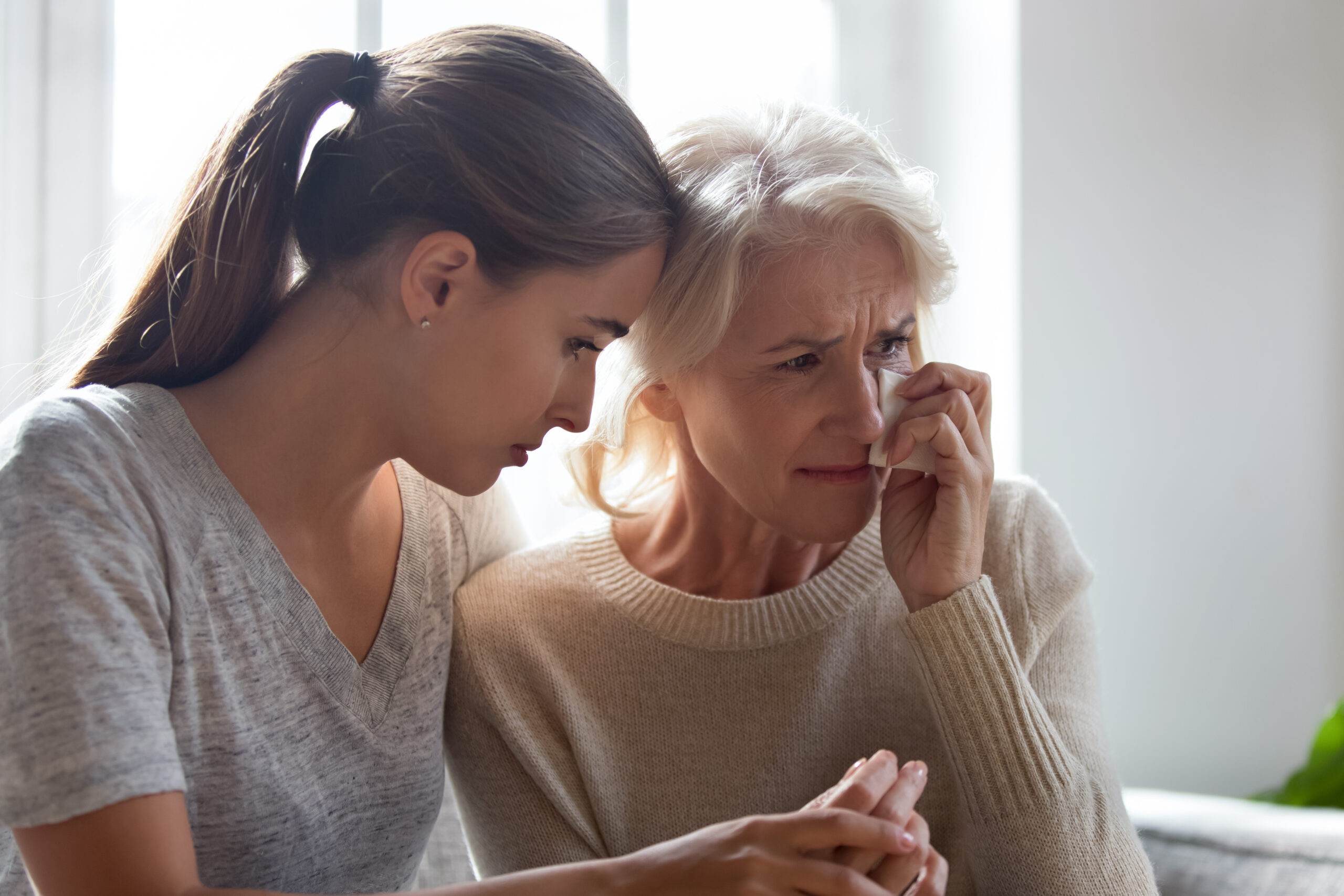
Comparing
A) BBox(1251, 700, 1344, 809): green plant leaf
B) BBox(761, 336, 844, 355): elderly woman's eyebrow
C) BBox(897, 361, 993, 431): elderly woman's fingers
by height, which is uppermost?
BBox(761, 336, 844, 355): elderly woman's eyebrow

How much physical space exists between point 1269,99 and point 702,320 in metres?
1.74

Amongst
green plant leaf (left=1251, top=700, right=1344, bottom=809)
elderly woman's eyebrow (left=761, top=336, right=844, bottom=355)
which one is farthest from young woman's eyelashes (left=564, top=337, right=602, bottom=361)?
green plant leaf (left=1251, top=700, right=1344, bottom=809)

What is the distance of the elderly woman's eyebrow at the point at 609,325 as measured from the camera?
1135 millimetres

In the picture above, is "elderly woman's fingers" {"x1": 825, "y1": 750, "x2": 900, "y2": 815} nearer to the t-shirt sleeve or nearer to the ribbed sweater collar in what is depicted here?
the ribbed sweater collar

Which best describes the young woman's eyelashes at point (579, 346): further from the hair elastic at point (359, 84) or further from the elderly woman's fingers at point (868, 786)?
the elderly woman's fingers at point (868, 786)

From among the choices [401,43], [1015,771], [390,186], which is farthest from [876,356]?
[401,43]

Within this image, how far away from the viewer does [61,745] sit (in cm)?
86

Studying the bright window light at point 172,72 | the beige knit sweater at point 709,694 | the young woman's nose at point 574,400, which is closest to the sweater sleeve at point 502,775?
the beige knit sweater at point 709,694

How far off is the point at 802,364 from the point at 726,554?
345mm

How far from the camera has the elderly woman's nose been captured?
1270mm

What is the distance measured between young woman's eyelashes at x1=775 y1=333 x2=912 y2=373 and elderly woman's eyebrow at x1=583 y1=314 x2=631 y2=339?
202 millimetres

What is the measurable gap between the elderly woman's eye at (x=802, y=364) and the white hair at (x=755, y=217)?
3.4 inches

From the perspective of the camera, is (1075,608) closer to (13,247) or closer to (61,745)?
(61,745)

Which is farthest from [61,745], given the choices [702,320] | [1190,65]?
[1190,65]
